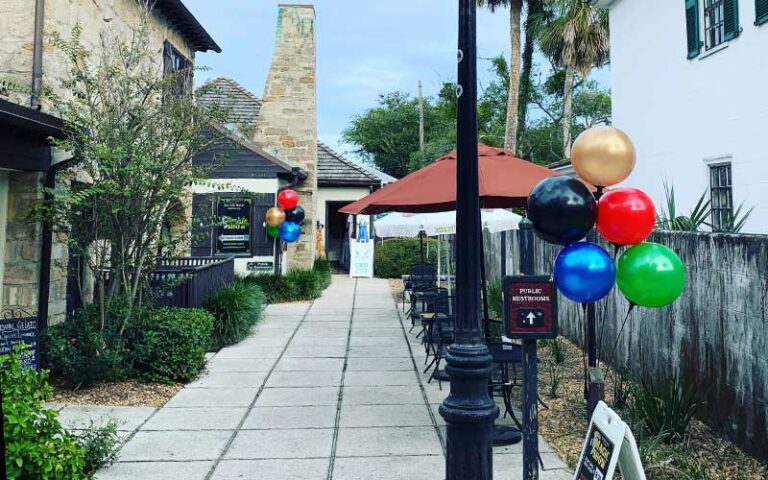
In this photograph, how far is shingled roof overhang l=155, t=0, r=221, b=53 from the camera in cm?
1116

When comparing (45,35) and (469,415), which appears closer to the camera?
(469,415)

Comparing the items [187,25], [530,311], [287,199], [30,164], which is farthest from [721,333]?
[287,199]

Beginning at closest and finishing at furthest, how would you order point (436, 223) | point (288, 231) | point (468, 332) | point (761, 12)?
point (468, 332) → point (761, 12) → point (436, 223) → point (288, 231)

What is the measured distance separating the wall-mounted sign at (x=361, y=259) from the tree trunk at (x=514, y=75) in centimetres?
596

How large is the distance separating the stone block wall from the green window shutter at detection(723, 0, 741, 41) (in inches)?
215

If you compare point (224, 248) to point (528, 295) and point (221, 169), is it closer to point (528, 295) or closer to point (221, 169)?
point (221, 169)

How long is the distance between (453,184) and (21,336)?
4156 mm

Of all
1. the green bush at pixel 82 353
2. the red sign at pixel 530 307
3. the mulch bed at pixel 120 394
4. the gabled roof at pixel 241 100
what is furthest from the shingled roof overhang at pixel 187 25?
the red sign at pixel 530 307

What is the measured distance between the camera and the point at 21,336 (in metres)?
5.48

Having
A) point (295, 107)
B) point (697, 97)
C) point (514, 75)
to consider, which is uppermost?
point (514, 75)

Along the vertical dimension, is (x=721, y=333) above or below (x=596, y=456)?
above

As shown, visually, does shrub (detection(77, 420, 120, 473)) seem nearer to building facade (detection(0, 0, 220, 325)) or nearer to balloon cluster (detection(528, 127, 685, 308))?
building facade (detection(0, 0, 220, 325))

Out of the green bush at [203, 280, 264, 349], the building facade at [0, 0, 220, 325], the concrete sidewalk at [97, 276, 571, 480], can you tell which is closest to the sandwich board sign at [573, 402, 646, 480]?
the concrete sidewalk at [97, 276, 571, 480]

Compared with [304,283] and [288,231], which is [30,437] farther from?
[304,283]
